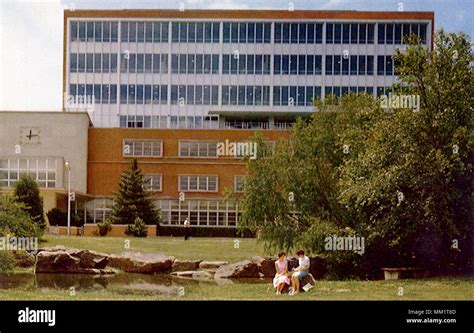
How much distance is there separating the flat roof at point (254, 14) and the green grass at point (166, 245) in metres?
2.28

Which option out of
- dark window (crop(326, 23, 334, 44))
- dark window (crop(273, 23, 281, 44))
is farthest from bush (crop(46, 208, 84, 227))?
dark window (crop(326, 23, 334, 44))

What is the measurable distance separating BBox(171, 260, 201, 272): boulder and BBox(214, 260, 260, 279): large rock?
0.39 m

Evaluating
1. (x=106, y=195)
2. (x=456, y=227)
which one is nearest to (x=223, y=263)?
(x=106, y=195)

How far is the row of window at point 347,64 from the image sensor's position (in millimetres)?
7934

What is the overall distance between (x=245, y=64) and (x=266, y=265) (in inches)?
83.3

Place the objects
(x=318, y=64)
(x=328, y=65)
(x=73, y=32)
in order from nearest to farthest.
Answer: (x=73, y=32)
(x=318, y=64)
(x=328, y=65)

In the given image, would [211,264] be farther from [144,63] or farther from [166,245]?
[144,63]

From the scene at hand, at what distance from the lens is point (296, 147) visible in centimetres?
1046

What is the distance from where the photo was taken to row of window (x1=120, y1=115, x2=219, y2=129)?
7.89 m

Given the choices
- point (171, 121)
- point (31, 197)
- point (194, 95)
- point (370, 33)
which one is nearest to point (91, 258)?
point (31, 197)

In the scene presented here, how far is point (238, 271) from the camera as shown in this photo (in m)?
8.20

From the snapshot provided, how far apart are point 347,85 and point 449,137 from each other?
1655 millimetres

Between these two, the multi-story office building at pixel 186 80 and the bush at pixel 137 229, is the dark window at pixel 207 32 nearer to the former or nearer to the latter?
the multi-story office building at pixel 186 80
